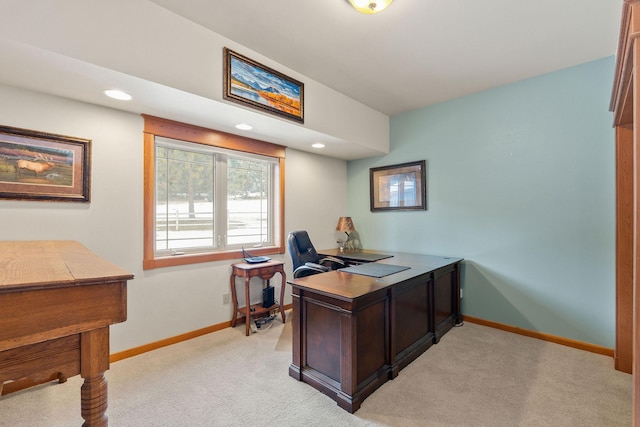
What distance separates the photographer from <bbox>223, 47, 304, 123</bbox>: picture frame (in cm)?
234

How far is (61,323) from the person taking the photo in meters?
0.90

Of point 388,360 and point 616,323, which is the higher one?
point 616,323

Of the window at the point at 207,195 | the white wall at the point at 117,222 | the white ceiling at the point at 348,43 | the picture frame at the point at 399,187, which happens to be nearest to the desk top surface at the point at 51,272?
the white wall at the point at 117,222

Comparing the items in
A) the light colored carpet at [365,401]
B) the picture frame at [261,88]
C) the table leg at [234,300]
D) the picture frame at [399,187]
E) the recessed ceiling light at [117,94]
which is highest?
the picture frame at [261,88]

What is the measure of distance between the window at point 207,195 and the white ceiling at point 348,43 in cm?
31

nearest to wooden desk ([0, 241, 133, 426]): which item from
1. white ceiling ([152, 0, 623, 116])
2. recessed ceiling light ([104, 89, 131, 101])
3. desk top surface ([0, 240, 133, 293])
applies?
desk top surface ([0, 240, 133, 293])

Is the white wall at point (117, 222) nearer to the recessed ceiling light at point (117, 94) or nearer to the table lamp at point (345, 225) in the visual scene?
the recessed ceiling light at point (117, 94)

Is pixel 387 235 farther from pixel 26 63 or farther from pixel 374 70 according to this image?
pixel 26 63

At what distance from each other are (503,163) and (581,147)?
64cm

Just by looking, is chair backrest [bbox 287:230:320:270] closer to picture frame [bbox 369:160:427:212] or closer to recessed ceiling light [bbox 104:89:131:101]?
picture frame [bbox 369:160:427:212]

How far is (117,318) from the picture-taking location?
1.00 metres

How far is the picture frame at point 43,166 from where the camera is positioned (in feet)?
6.67

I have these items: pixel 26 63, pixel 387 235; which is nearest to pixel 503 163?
pixel 387 235

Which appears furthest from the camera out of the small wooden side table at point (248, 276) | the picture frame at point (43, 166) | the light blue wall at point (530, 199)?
the small wooden side table at point (248, 276)
